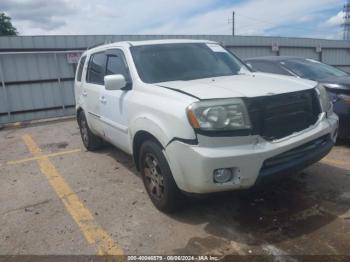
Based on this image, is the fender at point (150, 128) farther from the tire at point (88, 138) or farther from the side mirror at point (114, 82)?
the tire at point (88, 138)

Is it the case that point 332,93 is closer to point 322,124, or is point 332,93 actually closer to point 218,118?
point 322,124

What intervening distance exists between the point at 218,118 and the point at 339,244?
152cm

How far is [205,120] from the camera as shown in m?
2.83

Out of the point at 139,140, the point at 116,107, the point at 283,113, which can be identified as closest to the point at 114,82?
the point at 116,107

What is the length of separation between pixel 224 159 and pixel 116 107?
6.56ft

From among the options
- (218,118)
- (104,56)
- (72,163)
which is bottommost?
(72,163)

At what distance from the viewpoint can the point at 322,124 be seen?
11.1ft

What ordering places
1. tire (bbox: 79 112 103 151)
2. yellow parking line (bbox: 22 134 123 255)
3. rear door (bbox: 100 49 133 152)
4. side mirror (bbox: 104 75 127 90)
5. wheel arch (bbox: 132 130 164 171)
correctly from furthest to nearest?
tire (bbox: 79 112 103 151), rear door (bbox: 100 49 133 152), side mirror (bbox: 104 75 127 90), wheel arch (bbox: 132 130 164 171), yellow parking line (bbox: 22 134 123 255)

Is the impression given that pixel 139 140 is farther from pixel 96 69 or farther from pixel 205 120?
pixel 96 69

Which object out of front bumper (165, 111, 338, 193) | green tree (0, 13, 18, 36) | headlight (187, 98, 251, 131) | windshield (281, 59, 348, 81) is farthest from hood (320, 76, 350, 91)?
green tree (0, 13, 18, 36)

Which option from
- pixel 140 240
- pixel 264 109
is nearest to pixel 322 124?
pixel 264 109

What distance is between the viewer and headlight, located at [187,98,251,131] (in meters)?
2.82

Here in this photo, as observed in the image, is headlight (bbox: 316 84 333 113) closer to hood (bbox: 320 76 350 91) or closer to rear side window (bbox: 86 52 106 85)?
hood (bbox: 320 76 350 91)

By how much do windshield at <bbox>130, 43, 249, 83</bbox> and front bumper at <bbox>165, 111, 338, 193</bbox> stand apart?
122 cm
